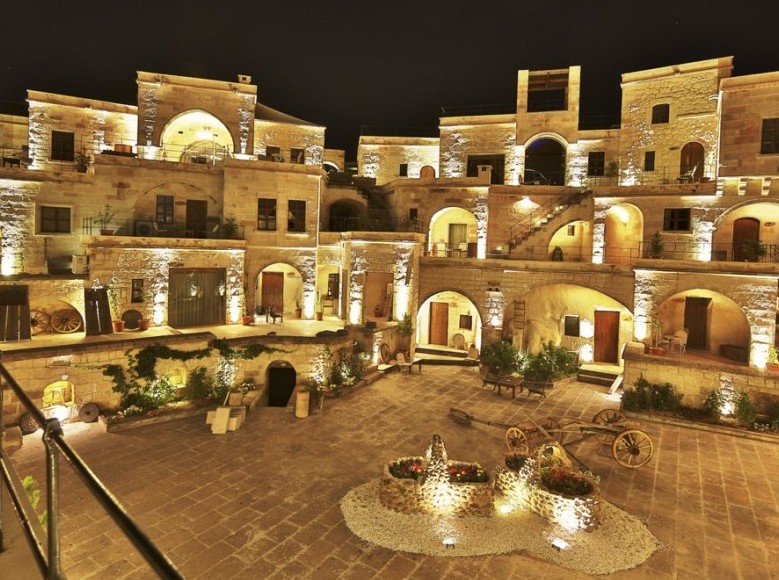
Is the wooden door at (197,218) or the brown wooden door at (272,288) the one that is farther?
the brown wooden door at (272,288)

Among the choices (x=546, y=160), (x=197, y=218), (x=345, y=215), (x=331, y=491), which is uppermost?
(x=546, y=160)

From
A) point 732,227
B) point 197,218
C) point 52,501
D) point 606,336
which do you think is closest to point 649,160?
point 732,227

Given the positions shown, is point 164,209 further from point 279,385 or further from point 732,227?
point 732,227

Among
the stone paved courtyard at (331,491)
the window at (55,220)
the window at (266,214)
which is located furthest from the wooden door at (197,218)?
the stone paved courtyard at (331,491)

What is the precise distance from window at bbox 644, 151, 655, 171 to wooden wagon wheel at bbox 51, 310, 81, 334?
90.9 ft

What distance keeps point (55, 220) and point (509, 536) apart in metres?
21.6

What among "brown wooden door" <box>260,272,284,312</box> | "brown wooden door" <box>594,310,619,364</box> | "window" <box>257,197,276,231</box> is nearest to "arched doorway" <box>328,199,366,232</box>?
"brown wooden door" <box>260,272,284,312</box>

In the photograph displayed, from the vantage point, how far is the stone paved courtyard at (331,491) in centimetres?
775

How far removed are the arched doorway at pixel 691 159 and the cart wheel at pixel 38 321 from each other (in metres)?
29.2

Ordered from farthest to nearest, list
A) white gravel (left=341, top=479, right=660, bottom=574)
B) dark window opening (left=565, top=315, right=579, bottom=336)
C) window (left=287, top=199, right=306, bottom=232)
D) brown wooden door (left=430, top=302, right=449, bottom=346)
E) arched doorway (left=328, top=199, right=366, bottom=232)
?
arched doorway (left=328, top=199, right=366, bottom=232) < brown wooden door (left=430, top=302, right=449, bottom=346) < window (left=287, top=199, right=306, bottom=232) < dark window opening (left=565, top=315, right=579, bottom=336) < white gravel (left=341, top=479, right=660, bottom=574)

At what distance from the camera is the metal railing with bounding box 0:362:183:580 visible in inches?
53.3

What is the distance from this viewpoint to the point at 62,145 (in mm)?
24031

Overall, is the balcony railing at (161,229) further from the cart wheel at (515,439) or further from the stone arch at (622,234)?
the stone arch at (622,234)

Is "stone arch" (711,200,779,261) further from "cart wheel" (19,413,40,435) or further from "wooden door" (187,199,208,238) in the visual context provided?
"cart wheel" (19,413,40,435)
